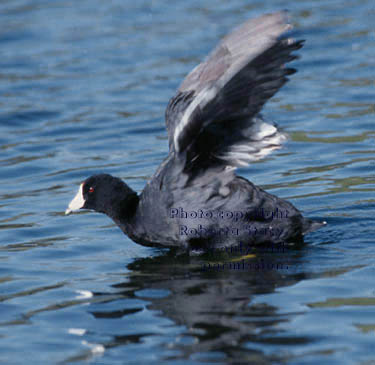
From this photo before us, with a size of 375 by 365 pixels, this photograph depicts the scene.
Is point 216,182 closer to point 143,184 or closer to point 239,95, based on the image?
point 239,95

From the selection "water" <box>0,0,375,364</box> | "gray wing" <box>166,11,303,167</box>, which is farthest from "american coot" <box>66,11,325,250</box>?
"water" <box>0,0,375,364</box>

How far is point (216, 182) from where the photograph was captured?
583 centimetres

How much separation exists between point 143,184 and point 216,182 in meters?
2.54

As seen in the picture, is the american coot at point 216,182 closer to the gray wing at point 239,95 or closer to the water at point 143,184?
the gray wing at point 239,95

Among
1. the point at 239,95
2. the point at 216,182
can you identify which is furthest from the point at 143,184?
the point at 239,95

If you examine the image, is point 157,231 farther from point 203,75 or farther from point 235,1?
point 235,1

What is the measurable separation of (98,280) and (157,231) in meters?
0.57

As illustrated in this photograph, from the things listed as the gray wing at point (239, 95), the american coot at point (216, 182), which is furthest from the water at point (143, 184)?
the gray wing at point (239, 95)

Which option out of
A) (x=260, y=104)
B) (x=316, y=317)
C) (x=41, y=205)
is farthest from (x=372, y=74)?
(x=316, y=317)

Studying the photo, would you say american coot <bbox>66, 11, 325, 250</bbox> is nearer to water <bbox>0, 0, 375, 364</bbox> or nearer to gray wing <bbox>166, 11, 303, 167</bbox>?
gray wing <bbox>166, 11, 303, 167</bbox>

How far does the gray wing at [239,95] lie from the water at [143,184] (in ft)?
1.11

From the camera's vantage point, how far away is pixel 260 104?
5402mm

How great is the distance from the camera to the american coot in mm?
5371

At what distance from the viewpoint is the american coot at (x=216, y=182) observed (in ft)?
17.6
